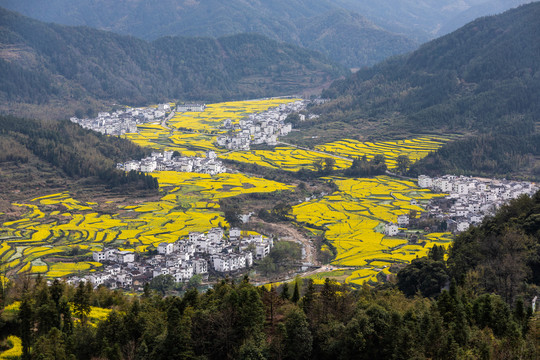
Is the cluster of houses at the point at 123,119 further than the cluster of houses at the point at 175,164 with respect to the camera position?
Yes

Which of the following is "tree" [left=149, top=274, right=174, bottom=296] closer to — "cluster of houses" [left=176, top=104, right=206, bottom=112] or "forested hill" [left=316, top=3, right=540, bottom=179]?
"forested hill" [left=316, top=3, right=540, bottom=179]

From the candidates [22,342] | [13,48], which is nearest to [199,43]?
[13,48]

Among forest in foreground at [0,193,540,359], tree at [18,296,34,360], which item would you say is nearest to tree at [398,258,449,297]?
forest in foreground at [0,193,540,359]

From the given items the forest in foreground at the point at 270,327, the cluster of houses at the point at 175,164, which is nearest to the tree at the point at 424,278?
the forest in foreground at the point at 270,327

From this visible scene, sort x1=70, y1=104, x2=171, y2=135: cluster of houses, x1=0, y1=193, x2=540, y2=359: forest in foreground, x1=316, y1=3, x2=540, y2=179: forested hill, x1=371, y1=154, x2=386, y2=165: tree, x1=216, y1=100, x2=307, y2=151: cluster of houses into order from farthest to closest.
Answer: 1. x1=70, y1=104, x2=171, y2=135: cluster of houses
2. x1=216, y1=100, x2=307, y2=151: cluster of houses
3. x1=316, y1=3, x2=540, y2=179: forested hill
4. x1=371, y1=154, x2=386, y2=165: tree
5. x1=0, y1=193, x2=540, y2=359: forest in foreground

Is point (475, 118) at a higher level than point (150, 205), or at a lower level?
higher

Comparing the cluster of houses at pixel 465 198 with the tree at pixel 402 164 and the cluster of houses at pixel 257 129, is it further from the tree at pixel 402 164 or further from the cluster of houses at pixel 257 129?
the cluster of houses at pixel 257 129

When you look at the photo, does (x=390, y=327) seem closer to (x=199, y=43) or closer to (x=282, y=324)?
(x=282, y=324)
